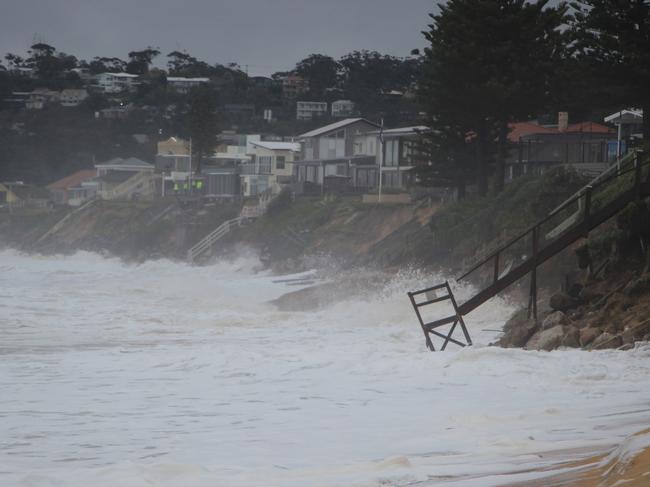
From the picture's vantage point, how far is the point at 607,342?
18.6 metres

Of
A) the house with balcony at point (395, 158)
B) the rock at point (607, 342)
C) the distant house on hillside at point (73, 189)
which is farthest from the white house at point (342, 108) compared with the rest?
the rock at point (607, 342)

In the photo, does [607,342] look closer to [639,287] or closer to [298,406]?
[639,287]

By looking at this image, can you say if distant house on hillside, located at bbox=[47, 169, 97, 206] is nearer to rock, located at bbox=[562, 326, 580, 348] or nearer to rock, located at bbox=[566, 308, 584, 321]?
rock, located at bbox=[566, 308, 584, 321]

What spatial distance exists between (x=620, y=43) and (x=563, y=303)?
696 inches

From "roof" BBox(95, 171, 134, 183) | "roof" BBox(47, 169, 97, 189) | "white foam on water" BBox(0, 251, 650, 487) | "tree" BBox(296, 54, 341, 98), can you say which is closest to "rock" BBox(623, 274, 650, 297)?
"white foam on water" BBox(0, 251, 650, 487)

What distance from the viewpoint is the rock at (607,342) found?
1852 cm

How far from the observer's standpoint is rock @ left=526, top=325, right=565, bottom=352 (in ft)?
64.3

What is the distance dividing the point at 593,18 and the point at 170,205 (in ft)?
187

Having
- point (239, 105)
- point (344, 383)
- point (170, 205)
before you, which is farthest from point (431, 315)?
point (239, 105)

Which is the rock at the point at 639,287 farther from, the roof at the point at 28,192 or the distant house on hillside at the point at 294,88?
the distant house on hillside at the point at 294,88

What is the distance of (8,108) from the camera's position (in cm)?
19062

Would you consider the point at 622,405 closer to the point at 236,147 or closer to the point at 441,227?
the point at 441,227

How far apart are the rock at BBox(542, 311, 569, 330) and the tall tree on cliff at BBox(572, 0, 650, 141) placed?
1760cm

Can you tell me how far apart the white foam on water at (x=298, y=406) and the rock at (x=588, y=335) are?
1.00m
